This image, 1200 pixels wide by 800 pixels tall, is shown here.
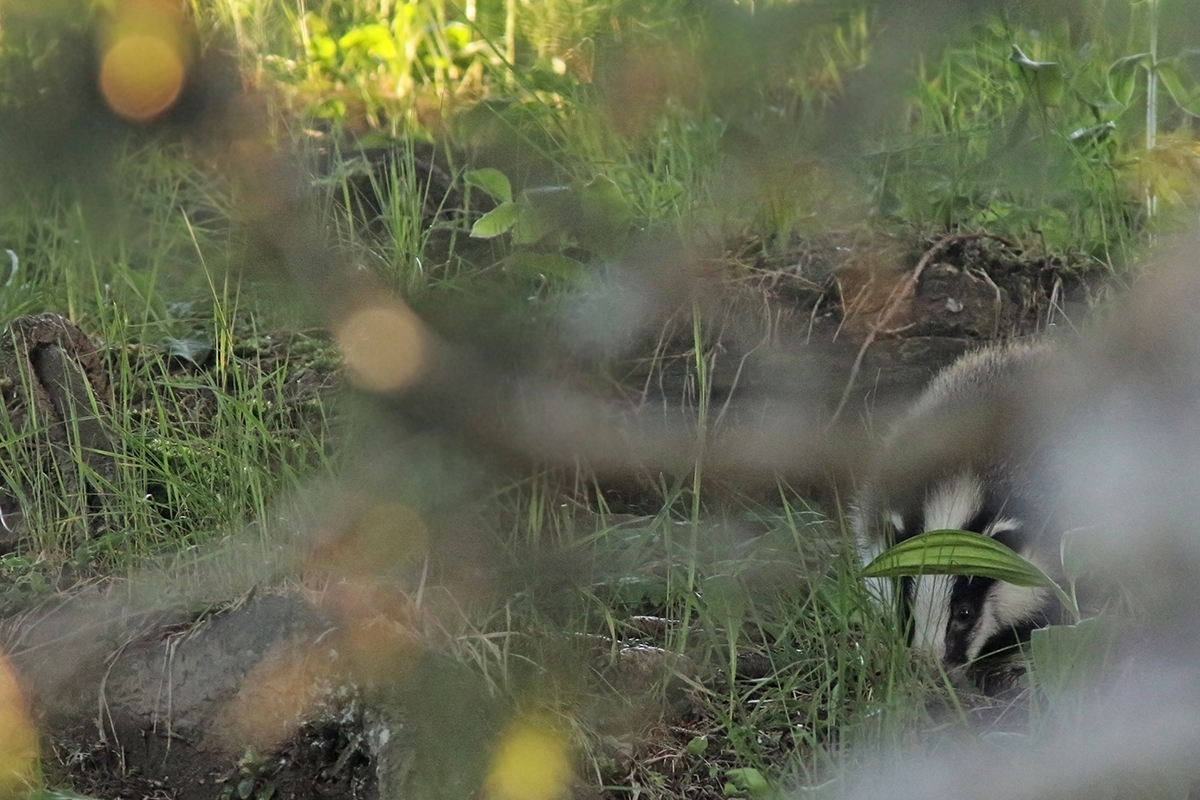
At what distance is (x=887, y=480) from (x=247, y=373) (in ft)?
5.08

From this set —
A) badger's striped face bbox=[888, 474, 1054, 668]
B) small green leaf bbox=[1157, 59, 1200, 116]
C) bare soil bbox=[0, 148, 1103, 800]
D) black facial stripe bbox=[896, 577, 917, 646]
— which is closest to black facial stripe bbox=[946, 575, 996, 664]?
badger's striped face bbox=[888, 474, 1054, 668]

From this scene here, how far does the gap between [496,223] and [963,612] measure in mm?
1185

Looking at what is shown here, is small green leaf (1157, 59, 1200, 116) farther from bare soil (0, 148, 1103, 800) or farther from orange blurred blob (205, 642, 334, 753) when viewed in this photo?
orange blurred blob (205, 642, 334, 753)

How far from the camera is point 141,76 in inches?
32.6

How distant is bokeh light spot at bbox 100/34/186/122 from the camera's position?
0.81m

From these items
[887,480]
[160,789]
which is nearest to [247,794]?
[160,789]

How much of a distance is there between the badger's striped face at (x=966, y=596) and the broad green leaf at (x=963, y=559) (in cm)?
33

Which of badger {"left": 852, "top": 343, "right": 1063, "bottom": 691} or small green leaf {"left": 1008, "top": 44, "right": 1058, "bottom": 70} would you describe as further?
badger {"left": 852, "top": 343, "right": 1063, "bottom": 691}

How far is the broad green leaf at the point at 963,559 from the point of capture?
1867 mm

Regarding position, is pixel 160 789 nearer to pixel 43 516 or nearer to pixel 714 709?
pixel 43 516

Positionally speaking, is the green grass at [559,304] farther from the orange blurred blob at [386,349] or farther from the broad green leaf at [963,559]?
the broad green leaf at [963,559]

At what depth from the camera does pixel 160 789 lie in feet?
7.25

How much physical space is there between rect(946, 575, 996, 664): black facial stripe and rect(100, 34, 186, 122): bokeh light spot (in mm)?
1877

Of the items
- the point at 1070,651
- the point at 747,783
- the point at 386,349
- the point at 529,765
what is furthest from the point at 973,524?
the point at 386,349
